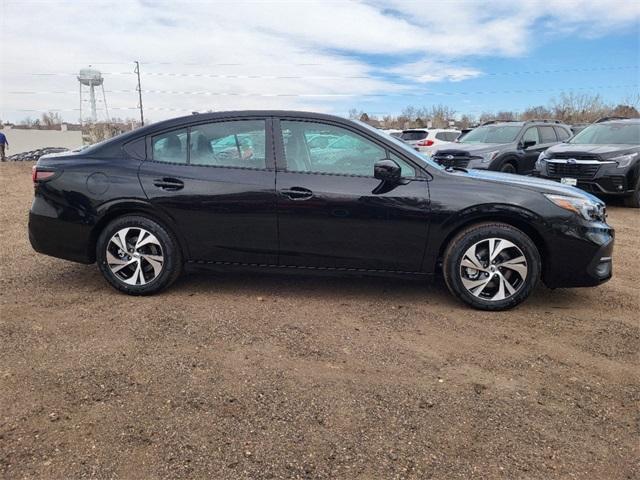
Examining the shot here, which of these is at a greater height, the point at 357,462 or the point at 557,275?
the point at 557,275

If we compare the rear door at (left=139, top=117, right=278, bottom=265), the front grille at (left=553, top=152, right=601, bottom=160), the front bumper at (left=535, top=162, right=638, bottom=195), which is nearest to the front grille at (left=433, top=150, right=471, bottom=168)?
the front grille at (left=553, top=152, right=601, bottom=160)

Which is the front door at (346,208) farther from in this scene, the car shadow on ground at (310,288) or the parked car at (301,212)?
the car shadow on ground at (310,288)

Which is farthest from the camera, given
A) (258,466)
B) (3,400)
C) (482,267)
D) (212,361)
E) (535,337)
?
(482,267)

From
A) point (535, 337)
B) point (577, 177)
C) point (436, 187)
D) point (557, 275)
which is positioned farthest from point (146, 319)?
point (577, 177)

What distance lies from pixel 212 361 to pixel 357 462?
1248 millimetres

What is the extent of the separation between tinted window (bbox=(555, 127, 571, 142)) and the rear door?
1115 centimetres

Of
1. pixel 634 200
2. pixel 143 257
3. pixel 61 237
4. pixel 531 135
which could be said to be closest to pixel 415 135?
pixel 531 135

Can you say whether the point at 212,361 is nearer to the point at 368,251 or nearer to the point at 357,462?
the point at 357,462

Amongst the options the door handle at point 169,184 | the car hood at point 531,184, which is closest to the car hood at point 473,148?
the car hood at point 531,184

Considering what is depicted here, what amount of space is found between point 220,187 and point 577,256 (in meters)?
2.89

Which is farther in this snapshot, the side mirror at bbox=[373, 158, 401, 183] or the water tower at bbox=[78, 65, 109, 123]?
the water tower at bbox=[78, 65, 109, 123]

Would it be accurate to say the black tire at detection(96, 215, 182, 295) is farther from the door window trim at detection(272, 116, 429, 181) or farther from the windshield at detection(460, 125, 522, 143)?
the windshield at detection(460, 125, 522, 143)

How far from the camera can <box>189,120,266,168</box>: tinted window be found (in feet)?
14.0

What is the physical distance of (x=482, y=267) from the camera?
13.4 feet
